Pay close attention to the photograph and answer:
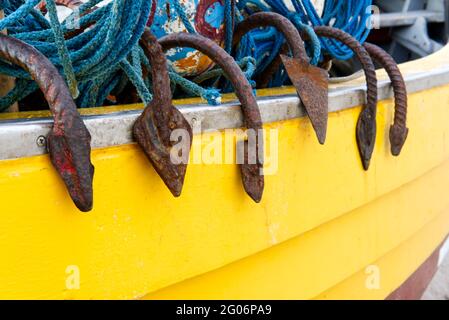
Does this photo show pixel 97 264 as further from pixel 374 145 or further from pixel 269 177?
pixel 374 145

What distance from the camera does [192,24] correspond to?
53.6 inches

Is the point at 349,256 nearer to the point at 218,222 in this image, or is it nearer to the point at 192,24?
the point at 218,222

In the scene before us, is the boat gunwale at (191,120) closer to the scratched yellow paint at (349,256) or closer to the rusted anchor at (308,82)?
the rusted anchor at (308,82)

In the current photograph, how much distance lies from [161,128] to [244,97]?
0.62 ft

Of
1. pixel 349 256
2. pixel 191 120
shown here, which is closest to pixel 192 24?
pixel 191 120

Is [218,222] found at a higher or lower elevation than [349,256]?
higher

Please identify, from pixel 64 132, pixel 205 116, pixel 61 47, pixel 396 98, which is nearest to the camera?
pixel 64 132

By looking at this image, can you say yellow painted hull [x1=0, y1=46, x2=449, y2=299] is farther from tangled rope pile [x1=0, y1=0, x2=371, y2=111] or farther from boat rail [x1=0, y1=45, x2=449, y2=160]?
tangled rope pile [x1=0, y1=0, x2=371, y2=111]

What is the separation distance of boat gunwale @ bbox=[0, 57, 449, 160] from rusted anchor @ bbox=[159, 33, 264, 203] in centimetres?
3

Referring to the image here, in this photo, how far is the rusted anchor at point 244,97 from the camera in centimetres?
107

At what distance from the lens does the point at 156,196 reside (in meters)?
1.00

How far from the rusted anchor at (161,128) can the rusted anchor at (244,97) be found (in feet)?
0.40

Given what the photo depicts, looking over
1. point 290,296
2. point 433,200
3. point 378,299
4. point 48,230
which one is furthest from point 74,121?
point 433,200
